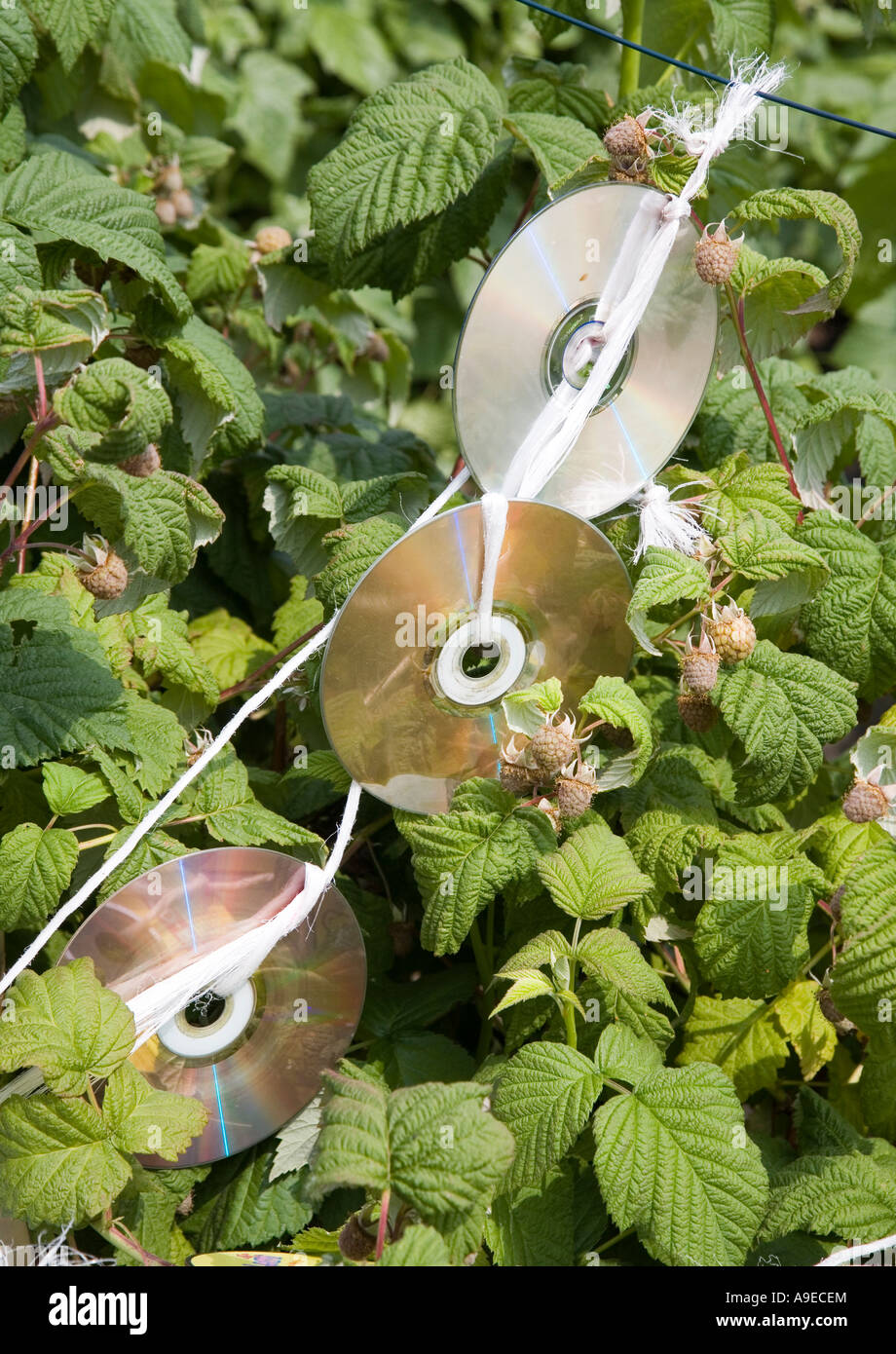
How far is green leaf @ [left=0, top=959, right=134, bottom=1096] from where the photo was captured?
0.77 m

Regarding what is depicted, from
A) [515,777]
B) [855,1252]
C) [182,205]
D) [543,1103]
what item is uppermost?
[182,205]

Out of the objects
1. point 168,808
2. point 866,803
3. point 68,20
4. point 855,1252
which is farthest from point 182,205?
point 855,1252

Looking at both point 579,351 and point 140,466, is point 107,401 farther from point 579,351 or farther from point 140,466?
point 579,351

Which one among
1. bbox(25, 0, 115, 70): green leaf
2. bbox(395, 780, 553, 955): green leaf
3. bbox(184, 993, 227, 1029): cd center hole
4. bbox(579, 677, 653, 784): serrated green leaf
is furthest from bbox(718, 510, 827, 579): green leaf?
bbox(25, 0, 115, 70): green leaf

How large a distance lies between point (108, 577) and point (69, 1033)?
0.34 metres

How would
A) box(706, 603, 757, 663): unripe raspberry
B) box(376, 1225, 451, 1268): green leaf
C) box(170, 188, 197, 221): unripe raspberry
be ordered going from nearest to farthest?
box(376, 1225, 451, 1268): green leaf
box(706, 603, 757, 663): unripe raspberry
box(170, 188, 197, 221): unripe raspberry

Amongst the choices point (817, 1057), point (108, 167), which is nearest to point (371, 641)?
point (817, 1057)

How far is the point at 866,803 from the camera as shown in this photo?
3.03 ft

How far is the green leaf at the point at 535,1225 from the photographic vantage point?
0.86 meters

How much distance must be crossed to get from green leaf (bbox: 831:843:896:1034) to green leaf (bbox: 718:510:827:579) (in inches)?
8.6

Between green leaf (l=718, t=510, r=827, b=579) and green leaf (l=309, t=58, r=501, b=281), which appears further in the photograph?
green leaf (l=309, t=58, r=501, b=281)

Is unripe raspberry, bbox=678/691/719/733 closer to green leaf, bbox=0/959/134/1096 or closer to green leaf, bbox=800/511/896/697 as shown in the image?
green leaf, bbox=800/511/896/697

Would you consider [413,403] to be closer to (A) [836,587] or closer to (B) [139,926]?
(A) [836,587]

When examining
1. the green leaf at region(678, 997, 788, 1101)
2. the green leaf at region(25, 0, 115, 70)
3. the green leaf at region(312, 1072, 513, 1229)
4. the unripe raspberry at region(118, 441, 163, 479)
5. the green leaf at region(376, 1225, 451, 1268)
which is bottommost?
the green leaf at region(376, 1225, 451, 1268)
